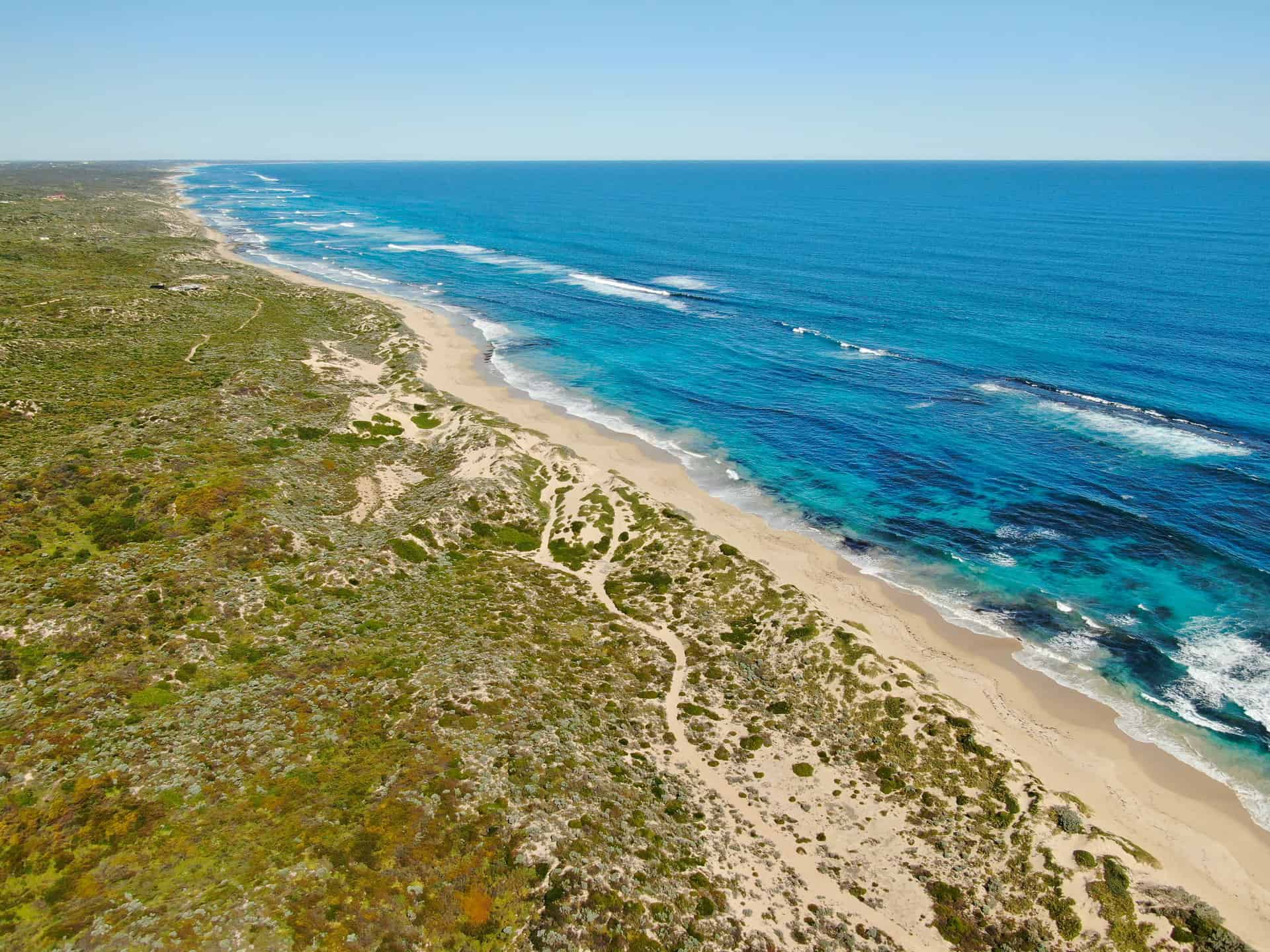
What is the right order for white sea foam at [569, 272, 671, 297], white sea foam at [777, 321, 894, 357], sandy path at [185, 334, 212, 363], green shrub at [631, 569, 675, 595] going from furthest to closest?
white sea foam at [569, 272, 671, 297] < white sea foam at [777, 321, 894, 357] < sandy path at [185, 334, 212, 363] < green shrub at [631, 569, 675, 595]

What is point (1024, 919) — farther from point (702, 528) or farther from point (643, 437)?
point (643, 437)

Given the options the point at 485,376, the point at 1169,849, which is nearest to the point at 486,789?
the point at 1169,849

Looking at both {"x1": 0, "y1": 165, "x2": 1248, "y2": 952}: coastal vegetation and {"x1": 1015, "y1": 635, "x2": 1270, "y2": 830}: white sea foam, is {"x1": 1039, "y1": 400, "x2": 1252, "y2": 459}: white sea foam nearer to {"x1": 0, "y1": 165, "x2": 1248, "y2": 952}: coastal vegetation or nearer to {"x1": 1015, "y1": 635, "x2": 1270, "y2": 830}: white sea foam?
{"x1": 1015, "y1": 635, "x2": 1270, "y2": 830}: white sea foam

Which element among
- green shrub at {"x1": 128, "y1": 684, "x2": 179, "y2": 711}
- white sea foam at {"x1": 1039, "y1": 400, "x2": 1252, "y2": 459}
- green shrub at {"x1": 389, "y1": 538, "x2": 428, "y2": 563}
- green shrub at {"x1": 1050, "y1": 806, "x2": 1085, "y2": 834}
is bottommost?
green shrub at {"x1": 1050, "y1": 806, "x2": 1085, "y2": 834}

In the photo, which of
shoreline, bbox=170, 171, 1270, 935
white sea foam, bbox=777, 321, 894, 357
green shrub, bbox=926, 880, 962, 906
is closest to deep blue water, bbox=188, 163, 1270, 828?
white sea foam, bbox=777, 321, 894, 357

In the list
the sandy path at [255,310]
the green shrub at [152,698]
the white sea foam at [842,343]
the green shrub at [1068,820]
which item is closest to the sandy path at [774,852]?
the green shrub at [1068,820]

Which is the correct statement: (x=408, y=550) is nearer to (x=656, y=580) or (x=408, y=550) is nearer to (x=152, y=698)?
(x=152, y=698)

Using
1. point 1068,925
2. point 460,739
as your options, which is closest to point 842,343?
point 1068,925
